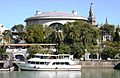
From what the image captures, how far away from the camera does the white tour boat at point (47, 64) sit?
7414 centimetres

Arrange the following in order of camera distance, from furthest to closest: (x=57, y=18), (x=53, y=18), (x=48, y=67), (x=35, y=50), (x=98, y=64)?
1. (x=57, y=18)
2. (x=53, y=18)
3. (x=35, y=50)
4. (x=98, y=64)
5. (x=48, y=67)

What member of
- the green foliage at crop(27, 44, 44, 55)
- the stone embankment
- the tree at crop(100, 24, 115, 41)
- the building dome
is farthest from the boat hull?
the building dome

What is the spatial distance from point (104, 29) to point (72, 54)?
99.4ft

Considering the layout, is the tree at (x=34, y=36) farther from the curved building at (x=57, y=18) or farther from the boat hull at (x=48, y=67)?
the boat hull at (x=48, y=67)

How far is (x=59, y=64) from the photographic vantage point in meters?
75.5

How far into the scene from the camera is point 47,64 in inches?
2955

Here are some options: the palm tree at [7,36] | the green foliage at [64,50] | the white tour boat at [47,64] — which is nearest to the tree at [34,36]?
the palm tree at [7,36]

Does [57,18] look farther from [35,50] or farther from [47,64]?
[47,64]

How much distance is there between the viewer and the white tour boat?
243 feet

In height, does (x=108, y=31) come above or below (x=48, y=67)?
above

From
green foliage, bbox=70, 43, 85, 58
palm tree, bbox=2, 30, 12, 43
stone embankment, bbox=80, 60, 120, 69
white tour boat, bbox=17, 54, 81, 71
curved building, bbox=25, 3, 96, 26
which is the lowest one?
stone embankment, bbox=80, 60, 120, 69

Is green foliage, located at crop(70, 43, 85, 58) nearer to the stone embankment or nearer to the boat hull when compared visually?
the stone embankment

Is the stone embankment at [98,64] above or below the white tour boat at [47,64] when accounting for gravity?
below

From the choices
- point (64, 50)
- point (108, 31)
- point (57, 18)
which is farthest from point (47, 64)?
point (57, 18)
